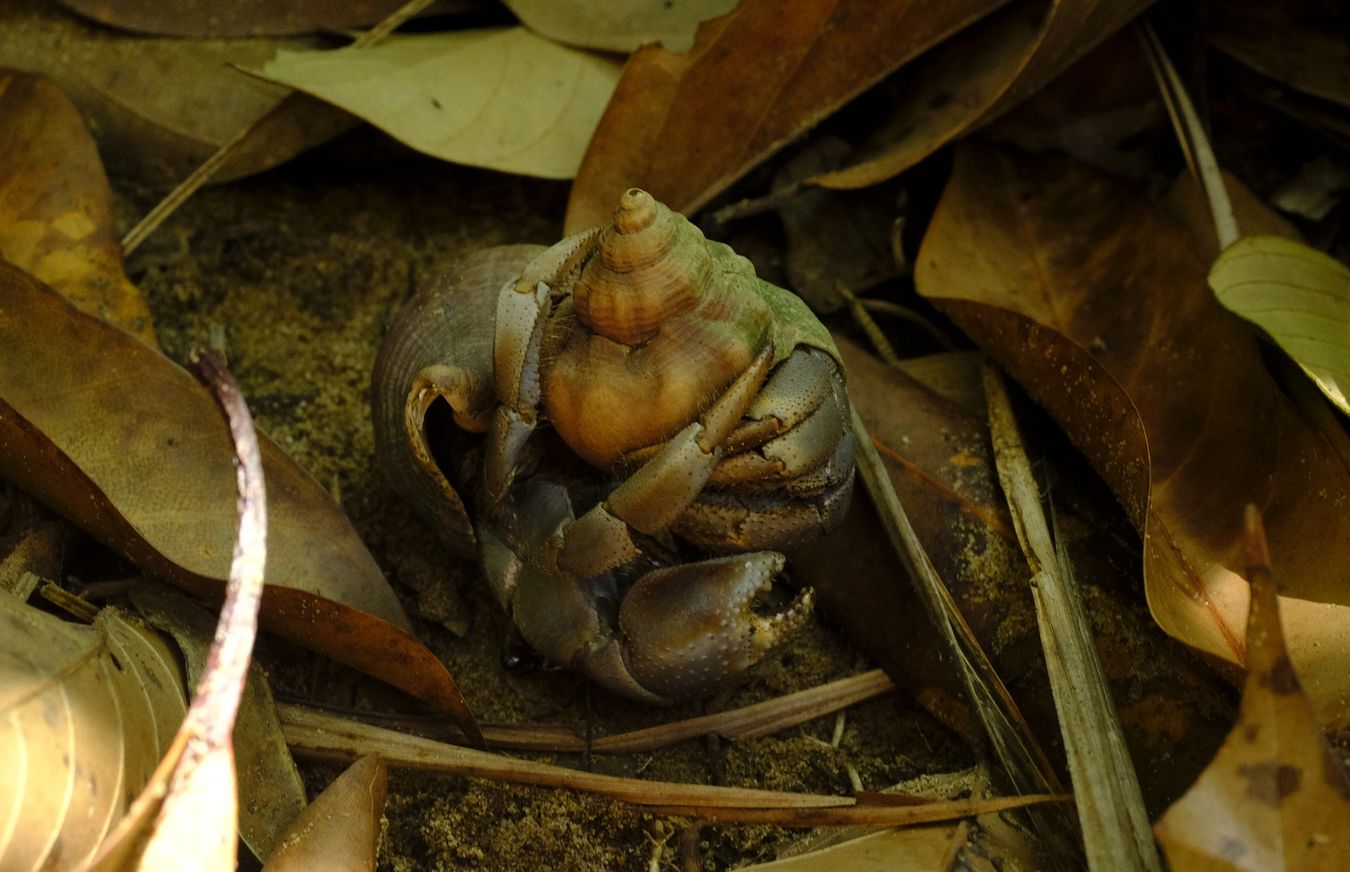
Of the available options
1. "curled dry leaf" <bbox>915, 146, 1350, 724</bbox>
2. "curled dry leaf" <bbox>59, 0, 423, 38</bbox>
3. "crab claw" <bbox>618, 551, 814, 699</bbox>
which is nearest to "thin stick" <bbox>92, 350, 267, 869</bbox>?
"crab claw" <bbox>618, 551, 814, 699</bbox>

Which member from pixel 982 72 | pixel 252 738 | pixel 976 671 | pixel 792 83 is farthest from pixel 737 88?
pixel 252 738

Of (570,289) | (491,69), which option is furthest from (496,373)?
(491,69)

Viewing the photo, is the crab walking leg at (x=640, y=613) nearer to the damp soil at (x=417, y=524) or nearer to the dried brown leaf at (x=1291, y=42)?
the damp soil at (x=417, y=524)

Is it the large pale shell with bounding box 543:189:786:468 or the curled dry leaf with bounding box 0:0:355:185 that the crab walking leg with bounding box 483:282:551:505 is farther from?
the curled dry leaf with bounding box 0:0:355:185

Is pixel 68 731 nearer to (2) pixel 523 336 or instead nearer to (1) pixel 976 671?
(2) pixel 523 336

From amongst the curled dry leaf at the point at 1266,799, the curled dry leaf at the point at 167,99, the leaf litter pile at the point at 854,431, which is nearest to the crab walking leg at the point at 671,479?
the leaf litter pile at the point at 854,431
